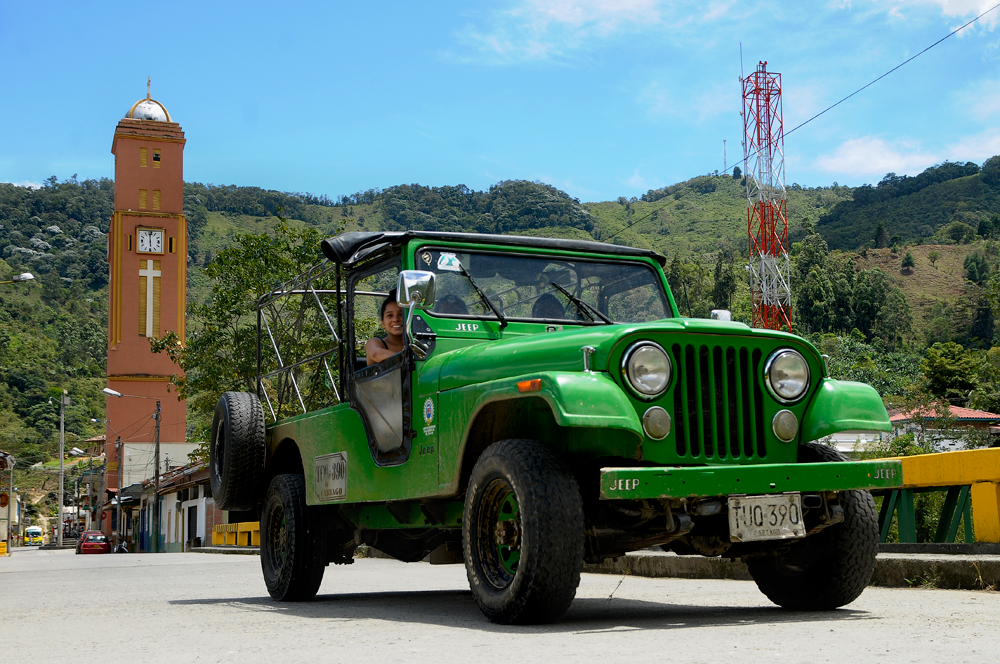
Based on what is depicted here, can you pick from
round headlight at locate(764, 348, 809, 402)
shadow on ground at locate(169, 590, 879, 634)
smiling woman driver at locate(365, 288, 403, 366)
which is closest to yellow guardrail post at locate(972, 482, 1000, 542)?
shadow on ground at locate(169, 590, 879, 634)

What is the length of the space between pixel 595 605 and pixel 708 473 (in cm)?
239

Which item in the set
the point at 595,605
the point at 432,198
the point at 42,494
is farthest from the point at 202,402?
the point at 42,494

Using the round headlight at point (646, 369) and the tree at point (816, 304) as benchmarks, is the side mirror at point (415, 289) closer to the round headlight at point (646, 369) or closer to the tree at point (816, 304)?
the round headlight at point (646, 369)

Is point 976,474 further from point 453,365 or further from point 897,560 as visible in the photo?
point 453,365

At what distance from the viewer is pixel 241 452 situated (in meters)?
8.95

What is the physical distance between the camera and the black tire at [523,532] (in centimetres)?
539

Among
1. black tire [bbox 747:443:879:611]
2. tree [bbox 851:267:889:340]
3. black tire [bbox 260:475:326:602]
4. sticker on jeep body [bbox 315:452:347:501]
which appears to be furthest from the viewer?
tree [bbox 851:267:889:340]

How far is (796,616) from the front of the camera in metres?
6.22

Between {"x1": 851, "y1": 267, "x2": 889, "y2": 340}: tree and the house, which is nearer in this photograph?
the house

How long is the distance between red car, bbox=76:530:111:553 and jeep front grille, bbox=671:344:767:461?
5592 cm

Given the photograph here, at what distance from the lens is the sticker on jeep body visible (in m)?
7.80

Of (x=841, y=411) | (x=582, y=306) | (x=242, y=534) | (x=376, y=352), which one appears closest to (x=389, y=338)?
(x=376, y=352)

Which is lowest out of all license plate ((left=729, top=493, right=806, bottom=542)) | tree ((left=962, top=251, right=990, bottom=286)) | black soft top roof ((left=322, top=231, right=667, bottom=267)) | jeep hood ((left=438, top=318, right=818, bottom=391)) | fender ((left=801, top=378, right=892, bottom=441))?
license plate ((left=729, top=493, right=806, bottom=542))

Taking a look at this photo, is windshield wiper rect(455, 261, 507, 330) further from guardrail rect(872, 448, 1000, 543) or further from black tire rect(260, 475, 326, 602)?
guardrail rect(872, 448, 1000, 543)
